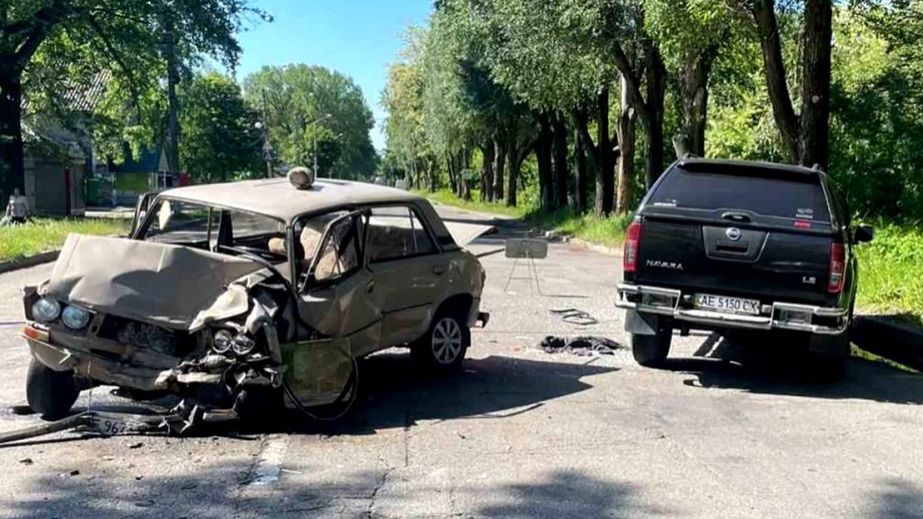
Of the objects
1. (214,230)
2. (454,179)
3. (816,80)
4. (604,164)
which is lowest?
(454,179)

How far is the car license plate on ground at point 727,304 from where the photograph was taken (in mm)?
7863

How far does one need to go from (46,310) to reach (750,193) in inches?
230

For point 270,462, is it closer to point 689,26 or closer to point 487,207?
point 689,26

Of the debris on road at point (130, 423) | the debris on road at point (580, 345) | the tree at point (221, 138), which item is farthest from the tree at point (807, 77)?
the tree at point (221, 138)

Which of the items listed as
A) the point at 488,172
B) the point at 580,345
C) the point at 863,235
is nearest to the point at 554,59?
the point at 580,345

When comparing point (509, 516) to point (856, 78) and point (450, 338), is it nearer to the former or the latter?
point (450, 338)

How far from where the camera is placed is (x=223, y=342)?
19.5 feet

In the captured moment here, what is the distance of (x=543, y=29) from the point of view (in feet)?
78.8

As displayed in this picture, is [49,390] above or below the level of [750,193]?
below

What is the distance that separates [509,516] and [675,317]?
3740 millimetres

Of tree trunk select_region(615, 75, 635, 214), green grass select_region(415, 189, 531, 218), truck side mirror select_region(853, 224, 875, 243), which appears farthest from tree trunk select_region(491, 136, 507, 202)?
truck side mirror select_region(853, 224, 875, 243)

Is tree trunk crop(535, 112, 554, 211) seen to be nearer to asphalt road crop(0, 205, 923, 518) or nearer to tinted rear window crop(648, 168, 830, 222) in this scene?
tinted rear window crop(648, 168, 830, 222)

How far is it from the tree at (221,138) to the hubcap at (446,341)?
2010 inches

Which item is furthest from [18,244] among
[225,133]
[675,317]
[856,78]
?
[225,133]
